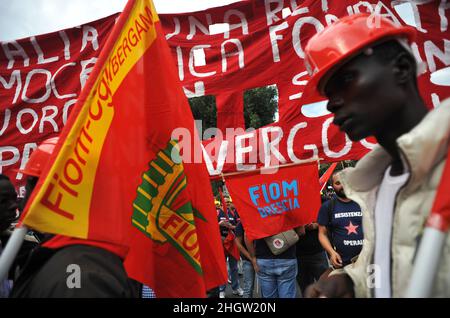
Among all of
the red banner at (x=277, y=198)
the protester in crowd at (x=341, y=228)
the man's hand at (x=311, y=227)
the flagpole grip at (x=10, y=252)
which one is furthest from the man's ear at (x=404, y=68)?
the man's hand at (x=311, y=227)

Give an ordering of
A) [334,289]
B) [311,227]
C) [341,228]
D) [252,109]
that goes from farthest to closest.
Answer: [252,109], [311,227], [341,228], [334,289]

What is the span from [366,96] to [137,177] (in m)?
1.16

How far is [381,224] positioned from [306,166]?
2990mm

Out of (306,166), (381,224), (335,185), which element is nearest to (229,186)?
(306,166)

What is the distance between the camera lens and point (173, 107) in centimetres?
238

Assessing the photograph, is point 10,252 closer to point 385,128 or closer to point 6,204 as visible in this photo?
point 6,204

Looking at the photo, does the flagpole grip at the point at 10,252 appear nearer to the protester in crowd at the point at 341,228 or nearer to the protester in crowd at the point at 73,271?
the protester in crowd at the point at 73,271

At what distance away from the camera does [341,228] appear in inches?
180

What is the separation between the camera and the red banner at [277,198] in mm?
4539

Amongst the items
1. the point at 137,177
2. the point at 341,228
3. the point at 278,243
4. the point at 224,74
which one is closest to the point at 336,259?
the point at 341,228

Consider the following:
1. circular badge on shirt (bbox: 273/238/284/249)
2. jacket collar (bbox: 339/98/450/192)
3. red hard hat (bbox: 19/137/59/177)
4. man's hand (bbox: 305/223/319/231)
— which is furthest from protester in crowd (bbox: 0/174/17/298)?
man's hand (bbox: 305/223/319/231)

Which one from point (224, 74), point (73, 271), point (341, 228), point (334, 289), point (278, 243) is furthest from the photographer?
point (278, 243)

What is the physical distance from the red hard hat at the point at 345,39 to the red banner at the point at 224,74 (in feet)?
7.39
